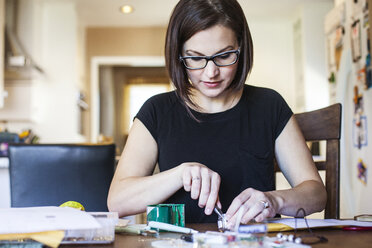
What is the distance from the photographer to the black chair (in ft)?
5.12

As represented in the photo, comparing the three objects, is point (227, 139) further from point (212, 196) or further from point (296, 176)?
point (212, 196)

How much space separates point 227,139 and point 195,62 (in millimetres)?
247

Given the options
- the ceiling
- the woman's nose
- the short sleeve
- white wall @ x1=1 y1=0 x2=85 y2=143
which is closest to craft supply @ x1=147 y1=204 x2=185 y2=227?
the woman's nose

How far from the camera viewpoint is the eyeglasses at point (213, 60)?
3.46ft

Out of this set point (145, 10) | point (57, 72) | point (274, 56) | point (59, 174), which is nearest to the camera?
point (59, 174)

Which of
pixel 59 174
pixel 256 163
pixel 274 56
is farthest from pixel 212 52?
pixel 274 56

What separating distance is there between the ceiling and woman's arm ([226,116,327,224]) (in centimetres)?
378

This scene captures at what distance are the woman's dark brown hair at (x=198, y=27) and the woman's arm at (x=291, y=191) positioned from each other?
20cm

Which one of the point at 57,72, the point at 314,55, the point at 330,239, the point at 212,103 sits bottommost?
the point at 330,239

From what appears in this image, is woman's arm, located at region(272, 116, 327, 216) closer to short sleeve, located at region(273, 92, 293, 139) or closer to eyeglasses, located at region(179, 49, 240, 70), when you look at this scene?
short sleeve, located at region(273, 92, 293, 139)

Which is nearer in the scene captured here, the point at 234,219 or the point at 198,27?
the point at 234,219

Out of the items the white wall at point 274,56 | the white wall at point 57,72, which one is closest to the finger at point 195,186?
the white wall at point 57,72

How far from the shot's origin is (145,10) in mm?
5016

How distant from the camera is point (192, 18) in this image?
107 centimetres
